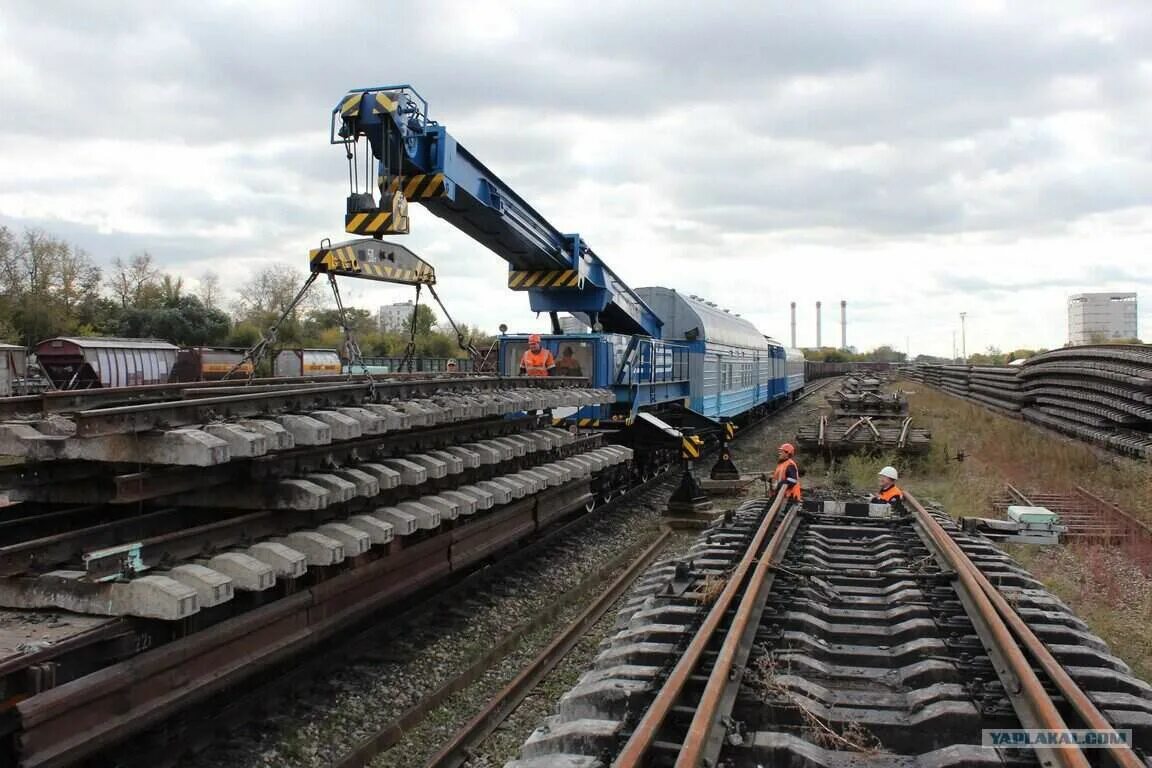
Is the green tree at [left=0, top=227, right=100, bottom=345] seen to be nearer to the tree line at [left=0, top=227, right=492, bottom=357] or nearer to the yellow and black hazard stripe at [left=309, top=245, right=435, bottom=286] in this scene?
the tree line at [left=0, top=227, right=492, bottom=357]

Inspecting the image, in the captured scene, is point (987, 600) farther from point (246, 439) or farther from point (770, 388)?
point (770, 388)

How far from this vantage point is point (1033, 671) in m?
3.72

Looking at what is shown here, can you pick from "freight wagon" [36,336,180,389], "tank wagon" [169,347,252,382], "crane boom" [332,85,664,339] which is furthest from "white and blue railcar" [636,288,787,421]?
"freight wagon" [36,336,180,389]

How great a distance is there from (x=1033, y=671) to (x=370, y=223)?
601 centimetres

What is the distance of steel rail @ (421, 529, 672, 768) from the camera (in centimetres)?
498

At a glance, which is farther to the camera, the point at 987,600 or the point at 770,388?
the point at 770,388

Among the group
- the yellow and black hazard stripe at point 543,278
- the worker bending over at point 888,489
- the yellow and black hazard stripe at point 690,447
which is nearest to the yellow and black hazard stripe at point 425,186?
the yellow and black hazard stripe at point 543,278

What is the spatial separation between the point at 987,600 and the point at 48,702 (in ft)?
15.9

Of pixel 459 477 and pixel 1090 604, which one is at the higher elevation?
pixel 459 477

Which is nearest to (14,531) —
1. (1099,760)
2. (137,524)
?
(137,524)

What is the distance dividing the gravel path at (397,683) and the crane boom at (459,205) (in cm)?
361

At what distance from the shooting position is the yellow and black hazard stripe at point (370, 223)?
23.7 ft

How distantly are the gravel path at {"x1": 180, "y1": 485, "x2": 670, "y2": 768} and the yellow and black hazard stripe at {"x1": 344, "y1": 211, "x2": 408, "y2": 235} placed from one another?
348 centimetres

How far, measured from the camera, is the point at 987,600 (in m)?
4.61
